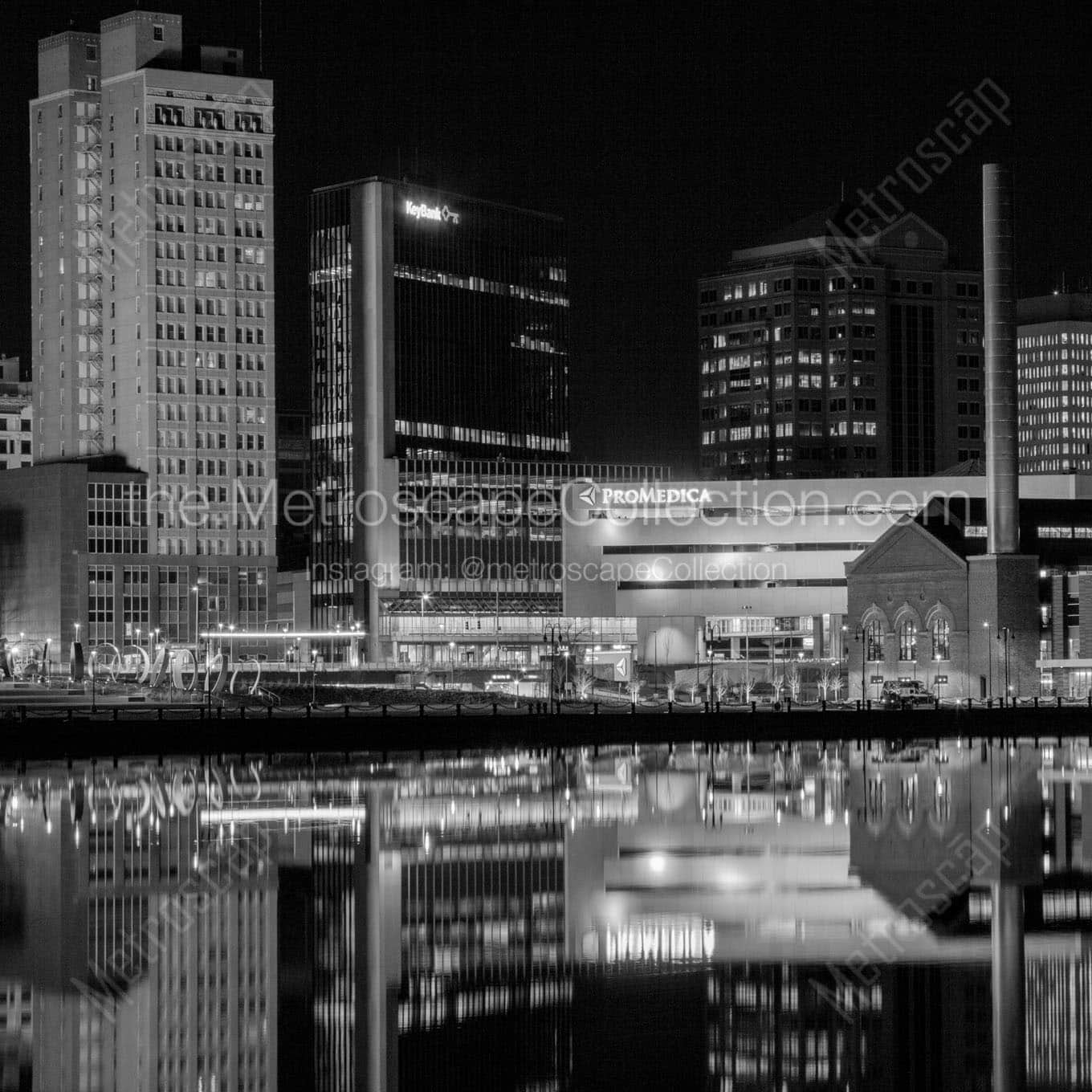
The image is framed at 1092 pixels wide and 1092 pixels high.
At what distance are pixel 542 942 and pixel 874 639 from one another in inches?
4919

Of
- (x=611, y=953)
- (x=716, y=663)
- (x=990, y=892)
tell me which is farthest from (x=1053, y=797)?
(x=716, y=663)

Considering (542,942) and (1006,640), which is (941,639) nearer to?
(1006,640)

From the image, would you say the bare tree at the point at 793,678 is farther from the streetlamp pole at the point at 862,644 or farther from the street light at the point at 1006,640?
the street light at the point at 1006,640

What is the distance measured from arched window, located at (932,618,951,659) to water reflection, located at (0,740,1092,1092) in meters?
77.9

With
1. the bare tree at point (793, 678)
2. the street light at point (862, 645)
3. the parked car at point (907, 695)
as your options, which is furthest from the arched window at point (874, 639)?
the parked car at point (907, 695)

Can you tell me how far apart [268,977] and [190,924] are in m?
6.82

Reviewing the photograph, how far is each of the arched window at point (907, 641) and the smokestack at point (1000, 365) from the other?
30.5 ft

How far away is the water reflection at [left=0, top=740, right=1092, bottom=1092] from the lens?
37562 mm

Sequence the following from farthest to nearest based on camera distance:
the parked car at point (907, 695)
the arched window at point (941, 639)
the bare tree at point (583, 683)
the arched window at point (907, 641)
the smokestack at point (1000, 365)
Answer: the bare tree at point (583, 683), the arched window at point (907, 641), the arched window at point (941, 639), the smokestack at point (1000, 365), the parked car at point (907, 695)

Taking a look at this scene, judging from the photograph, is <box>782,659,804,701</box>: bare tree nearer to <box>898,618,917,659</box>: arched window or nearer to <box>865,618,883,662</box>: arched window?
<box>865,618,883,662</box>: arched window

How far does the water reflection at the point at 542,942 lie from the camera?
37.6m

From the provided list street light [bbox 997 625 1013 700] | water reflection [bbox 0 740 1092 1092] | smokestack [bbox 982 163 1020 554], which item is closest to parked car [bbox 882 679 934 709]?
street light [bbox 997 625 1013 700]

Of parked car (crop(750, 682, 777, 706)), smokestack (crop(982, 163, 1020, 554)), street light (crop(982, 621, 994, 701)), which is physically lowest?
parked car (crop(750, 682, 777, 706))

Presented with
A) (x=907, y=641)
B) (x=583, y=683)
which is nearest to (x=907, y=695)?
(x=907, y=641)
